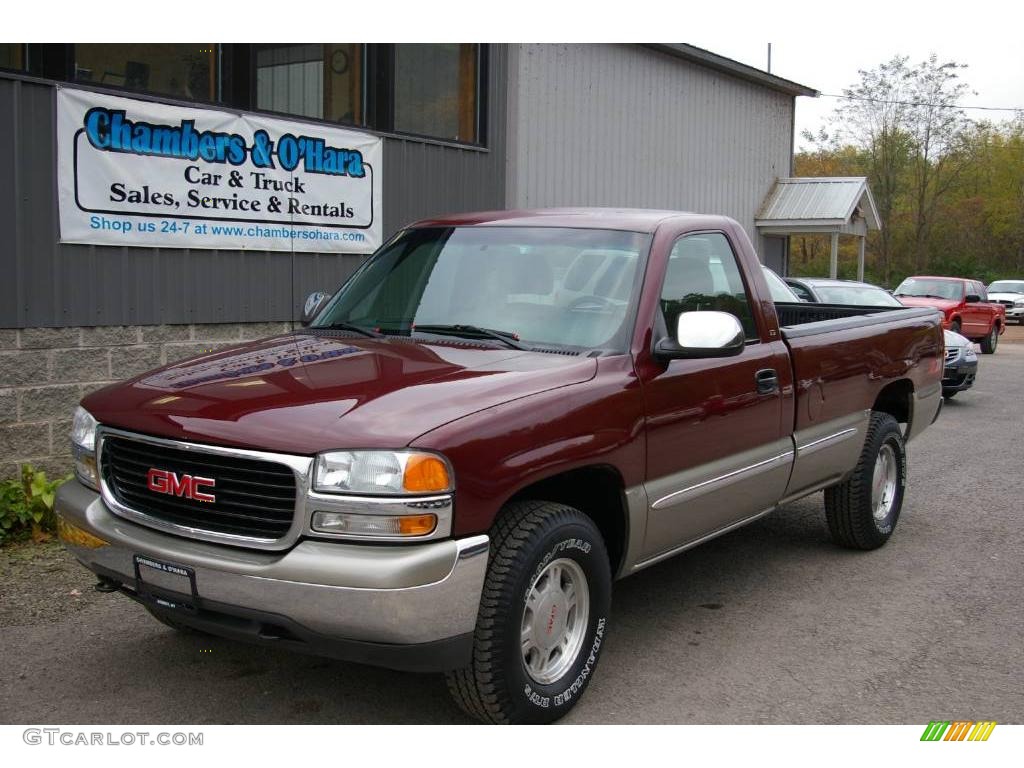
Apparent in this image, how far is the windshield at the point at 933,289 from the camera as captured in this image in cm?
2386

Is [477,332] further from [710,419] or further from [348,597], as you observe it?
[348,597]

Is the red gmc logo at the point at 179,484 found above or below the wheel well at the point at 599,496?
above

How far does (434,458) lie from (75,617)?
276 centimetres

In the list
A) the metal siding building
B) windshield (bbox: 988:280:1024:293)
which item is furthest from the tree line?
the metal siding building

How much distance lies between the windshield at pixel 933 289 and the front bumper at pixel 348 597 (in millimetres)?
22062

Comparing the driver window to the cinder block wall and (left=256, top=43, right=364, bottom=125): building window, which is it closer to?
the cinder block wall

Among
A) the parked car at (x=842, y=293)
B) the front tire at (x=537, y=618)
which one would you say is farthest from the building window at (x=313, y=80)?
the parked car at (x=842, y=293)

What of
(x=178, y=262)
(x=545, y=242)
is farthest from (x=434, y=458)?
(x=178, y=262)

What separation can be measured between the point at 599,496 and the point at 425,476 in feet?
3.91

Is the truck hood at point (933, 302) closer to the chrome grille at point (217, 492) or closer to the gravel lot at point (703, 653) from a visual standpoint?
the gravel lot at point (703, 653)

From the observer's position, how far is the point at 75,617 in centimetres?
516

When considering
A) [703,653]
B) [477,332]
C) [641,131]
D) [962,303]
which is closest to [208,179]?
[477,332]
